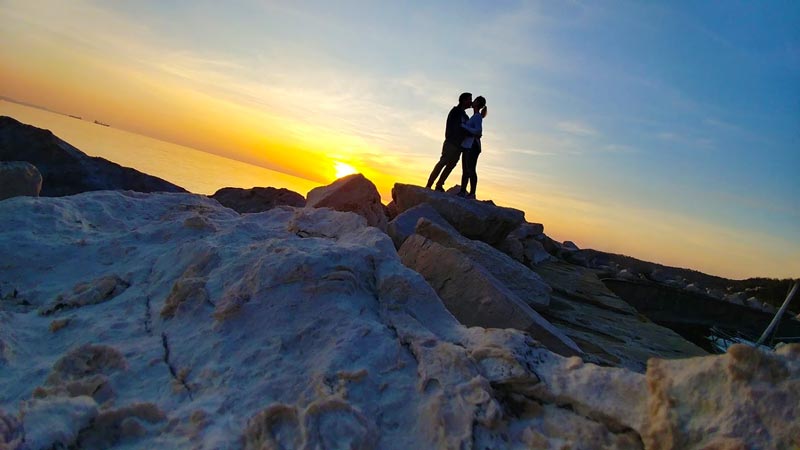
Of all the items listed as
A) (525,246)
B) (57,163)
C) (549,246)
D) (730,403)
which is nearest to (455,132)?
(525,246)

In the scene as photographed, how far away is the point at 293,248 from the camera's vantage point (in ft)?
8.15

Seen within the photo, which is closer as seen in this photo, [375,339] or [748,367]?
[748,367]

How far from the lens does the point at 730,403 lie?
1.39 meters

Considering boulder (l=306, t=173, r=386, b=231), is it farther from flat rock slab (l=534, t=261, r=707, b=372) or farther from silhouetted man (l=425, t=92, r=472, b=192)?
silhouetted man (l=425, t=92, r=472, b=192)

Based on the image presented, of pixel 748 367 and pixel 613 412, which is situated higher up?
pixel 748 367

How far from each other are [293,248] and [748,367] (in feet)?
6.26

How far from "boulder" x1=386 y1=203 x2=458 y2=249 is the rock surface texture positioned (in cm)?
261

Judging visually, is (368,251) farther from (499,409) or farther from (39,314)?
(39,314)

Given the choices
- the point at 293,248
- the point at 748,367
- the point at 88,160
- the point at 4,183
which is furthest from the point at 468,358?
the point at 88,160

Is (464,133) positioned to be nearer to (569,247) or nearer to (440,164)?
(440,164)

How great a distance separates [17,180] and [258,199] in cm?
298

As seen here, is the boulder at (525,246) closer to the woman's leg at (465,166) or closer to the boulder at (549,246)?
the boulder at (549,246)

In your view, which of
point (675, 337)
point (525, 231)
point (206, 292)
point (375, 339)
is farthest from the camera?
point (525, 231)

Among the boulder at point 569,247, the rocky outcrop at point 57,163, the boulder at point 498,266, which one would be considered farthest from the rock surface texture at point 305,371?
the boulder at point 569,247
